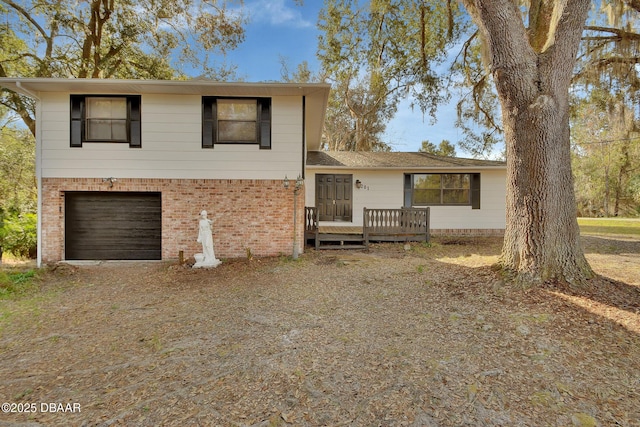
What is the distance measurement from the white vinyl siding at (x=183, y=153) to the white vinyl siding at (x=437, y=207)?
383cm

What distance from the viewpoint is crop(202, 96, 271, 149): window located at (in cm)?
780

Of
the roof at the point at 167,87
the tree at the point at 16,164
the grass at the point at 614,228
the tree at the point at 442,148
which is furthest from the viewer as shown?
the tree at the point at 442,148

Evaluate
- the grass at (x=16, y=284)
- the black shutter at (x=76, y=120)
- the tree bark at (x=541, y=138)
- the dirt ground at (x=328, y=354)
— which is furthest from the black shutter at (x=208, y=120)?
the tree bark at (x=541, y=138)

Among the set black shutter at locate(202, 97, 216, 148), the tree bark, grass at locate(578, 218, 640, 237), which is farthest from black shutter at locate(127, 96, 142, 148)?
grass at locate(578, 218, 640, 237)

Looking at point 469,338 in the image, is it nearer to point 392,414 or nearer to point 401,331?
point 401,331

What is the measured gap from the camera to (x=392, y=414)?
2.28 metres

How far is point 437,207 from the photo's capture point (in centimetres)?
1185

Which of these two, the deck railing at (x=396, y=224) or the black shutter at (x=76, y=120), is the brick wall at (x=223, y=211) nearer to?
the black shutter at (x=76, y=120)

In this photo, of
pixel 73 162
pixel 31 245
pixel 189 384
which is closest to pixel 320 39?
pixel 73 162

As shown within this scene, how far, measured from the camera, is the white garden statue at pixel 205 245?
7.02m

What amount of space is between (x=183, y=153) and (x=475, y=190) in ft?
33.8

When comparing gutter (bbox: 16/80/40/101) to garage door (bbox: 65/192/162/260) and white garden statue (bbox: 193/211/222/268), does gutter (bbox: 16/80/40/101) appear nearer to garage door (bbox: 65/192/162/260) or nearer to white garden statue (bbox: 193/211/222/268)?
garage door (bbox: 65/192/162/260)

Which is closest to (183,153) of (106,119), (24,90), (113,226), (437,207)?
(106,119)

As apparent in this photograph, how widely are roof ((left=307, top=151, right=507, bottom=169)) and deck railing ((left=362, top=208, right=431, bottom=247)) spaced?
2394 millimetres
